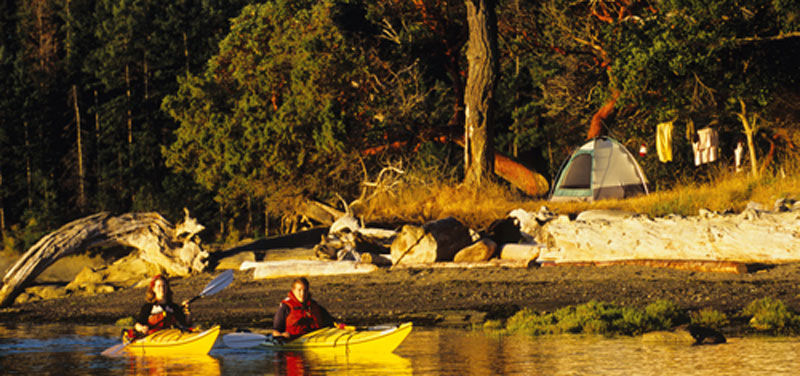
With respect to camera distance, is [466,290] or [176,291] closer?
[466,290]

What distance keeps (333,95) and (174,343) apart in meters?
16.4

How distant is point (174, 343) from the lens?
13625 millimetres

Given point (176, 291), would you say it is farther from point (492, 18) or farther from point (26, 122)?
point (26, 122)

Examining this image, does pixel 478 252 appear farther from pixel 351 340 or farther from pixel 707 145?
pixel 707 145

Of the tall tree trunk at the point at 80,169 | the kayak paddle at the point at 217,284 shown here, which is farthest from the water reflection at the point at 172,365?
the tall tree trunk at the point at 80,169

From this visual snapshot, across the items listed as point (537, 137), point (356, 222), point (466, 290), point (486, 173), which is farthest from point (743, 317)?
point (537, 137)

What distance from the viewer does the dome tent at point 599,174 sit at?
30344mm

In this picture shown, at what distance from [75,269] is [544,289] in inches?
626

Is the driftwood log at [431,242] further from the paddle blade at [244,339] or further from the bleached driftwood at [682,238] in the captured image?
the paddle blade at [244,339]

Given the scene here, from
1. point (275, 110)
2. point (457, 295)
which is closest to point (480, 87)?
point (275, 110)

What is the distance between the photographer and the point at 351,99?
99.5ft

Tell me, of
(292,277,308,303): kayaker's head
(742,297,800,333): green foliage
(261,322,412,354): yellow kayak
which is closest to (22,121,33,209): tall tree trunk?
(292,277,308,303): kayaker's head

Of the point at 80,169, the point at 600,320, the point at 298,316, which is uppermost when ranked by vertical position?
the point at 80,169

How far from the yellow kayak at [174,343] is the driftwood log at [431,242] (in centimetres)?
764
